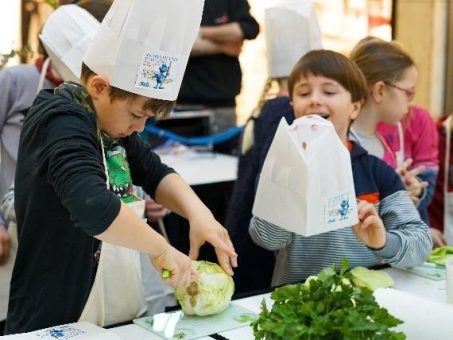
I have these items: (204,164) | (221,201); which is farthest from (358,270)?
(204,164)

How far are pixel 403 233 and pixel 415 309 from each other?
2.15ft

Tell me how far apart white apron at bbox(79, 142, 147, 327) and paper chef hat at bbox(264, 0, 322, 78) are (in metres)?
1.37

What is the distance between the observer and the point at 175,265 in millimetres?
1571

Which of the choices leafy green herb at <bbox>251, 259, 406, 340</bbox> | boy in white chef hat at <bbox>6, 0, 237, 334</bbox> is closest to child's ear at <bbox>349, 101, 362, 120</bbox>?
boy in white chef hat at <bbox>6, 0, 237, 334</bbox>

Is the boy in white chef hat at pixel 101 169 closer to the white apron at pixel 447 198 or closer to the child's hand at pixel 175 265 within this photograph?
the child's hand at pixel 175 265

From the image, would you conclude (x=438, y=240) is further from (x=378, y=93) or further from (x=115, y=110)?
(x=115, y=110)

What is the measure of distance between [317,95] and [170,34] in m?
0.68

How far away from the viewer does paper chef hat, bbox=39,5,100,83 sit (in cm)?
231

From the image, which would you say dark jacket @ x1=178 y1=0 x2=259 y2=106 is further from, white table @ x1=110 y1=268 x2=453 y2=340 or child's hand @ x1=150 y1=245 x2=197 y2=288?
child's hand @ x1=150 y1=245 x2=197 y2=288

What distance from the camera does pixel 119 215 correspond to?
4.87 ft

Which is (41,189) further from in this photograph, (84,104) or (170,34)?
(170,34)

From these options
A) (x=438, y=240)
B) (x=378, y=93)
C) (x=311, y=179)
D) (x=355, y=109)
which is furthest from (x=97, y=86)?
(x=438, y=240)

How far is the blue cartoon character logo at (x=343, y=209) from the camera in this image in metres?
1.91

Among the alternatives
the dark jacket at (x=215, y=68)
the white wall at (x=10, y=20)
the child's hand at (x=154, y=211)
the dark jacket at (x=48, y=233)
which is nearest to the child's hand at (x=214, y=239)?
the dark jacket at (x=48, y=233)
